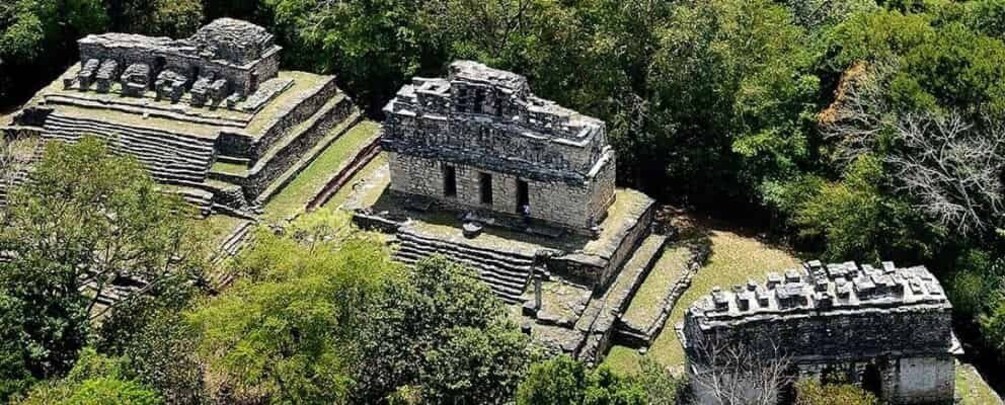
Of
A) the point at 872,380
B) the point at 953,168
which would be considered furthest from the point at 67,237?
the point at 953,168

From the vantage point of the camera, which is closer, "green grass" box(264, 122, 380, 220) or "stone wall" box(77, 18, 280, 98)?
"green grass" box(264, 122, 380, 220)

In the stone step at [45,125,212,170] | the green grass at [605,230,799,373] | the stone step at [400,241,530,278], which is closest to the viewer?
the green grass at [605,230,799,373]

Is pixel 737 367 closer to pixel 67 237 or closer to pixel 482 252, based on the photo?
pixel 482 252

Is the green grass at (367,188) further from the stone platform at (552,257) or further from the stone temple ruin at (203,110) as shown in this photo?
the stone temple ruin at (203,110)

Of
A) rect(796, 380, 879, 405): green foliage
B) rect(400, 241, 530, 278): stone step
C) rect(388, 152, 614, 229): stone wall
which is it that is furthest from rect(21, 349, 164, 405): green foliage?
rect(796, 380, 879, 405): green foliage

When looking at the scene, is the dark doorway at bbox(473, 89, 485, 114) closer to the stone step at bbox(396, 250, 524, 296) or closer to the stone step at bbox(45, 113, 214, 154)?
the stone step at bbox(396, 250, 524, 296)

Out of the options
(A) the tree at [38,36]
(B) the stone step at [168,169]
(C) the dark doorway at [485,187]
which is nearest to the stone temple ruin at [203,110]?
(B) the stone step at [168,169]
